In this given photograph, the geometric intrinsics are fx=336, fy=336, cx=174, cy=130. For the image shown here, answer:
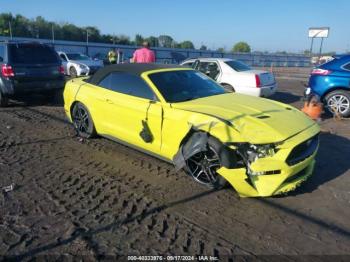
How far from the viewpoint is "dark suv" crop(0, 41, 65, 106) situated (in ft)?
30.3

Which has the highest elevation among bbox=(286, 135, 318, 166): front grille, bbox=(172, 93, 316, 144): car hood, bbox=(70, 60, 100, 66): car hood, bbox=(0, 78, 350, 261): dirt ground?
bbox=(172, 93, 316, 144): car hood

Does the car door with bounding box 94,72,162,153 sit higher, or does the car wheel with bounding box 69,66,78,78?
the car door with bounding box 94,72,162,153

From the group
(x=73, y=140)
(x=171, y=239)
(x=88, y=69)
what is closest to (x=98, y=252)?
(x=171, y=239)

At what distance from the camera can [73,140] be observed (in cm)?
668

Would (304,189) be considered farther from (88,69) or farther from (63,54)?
(63,54)

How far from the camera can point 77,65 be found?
19156 mm

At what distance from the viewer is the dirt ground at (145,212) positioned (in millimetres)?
3269

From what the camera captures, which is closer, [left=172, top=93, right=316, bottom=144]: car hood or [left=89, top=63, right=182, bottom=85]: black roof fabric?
[left=172, top=93, right=316, bottom=144]: car hood

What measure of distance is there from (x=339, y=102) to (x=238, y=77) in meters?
3.04

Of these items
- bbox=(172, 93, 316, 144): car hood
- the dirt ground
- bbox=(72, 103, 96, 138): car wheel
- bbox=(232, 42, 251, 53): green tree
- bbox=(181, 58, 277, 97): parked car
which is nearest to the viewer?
the dirt ground

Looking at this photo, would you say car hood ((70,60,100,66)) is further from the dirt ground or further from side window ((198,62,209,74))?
the dirt ground

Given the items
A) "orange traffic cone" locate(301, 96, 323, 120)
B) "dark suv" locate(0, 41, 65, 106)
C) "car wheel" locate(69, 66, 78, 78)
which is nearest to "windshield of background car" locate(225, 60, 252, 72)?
"orange traffic cone" locate(301, 96, 323, 120)

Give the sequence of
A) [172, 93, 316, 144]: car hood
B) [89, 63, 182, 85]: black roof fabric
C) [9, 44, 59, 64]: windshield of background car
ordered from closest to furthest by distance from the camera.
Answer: [172, 93, 316, 144]: car hood, [89, 63, 182, 85]: black roof fabric, [9, 44, 59, 64]: windshield of background car

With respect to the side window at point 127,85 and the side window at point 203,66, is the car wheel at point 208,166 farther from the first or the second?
the side window at point 203,66
